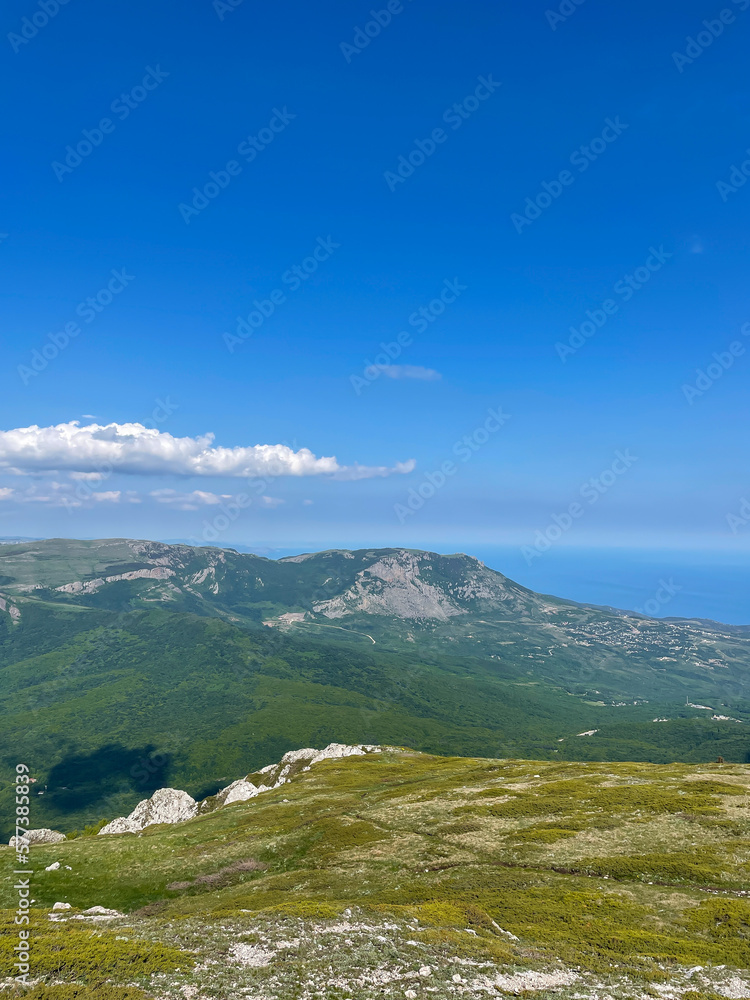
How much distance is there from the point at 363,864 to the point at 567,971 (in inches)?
1216

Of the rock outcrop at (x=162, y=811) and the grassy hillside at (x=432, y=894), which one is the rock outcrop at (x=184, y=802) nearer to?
the rock outcrop at (x=162, y=811)

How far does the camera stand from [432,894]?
45.3 metres

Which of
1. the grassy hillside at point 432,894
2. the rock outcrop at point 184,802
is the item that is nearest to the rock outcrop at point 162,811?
the rock outcrop at point 184,802

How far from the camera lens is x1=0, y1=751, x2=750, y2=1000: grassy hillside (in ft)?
95.5

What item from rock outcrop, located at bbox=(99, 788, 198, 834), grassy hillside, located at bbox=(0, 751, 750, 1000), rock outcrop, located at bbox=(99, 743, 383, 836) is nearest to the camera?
grassy hillside, located at bbox=(0, 751, 750, 1000)

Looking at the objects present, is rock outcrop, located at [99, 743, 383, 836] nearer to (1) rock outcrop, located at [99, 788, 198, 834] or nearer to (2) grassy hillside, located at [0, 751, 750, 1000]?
(1) rock outcrop, located at [99, 788, 198, 834]

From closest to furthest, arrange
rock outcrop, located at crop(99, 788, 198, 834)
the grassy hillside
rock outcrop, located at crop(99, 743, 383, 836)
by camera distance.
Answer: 1. the grassy hillside
2. rock outcrop, located at crop(99, 743, 383, 836)
3. rock outcrop, located at crop(99, 788, 198, 834)

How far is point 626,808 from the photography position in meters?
63.9

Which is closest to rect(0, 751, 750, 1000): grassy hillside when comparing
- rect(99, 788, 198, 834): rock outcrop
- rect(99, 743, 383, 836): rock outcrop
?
rect(99, 743, 383, 836): rock outcrop

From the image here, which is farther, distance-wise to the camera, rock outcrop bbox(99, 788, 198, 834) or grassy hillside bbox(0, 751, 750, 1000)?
rock outcrop bbox(99, 788, 198, 834)

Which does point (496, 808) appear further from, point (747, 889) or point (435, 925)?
point (435, 925)

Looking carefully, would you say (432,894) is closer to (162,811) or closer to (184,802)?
(162,811)

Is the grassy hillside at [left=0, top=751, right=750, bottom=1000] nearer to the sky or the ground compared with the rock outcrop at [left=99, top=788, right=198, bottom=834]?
nearer to the sky

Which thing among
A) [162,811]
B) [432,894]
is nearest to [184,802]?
[162,811]
